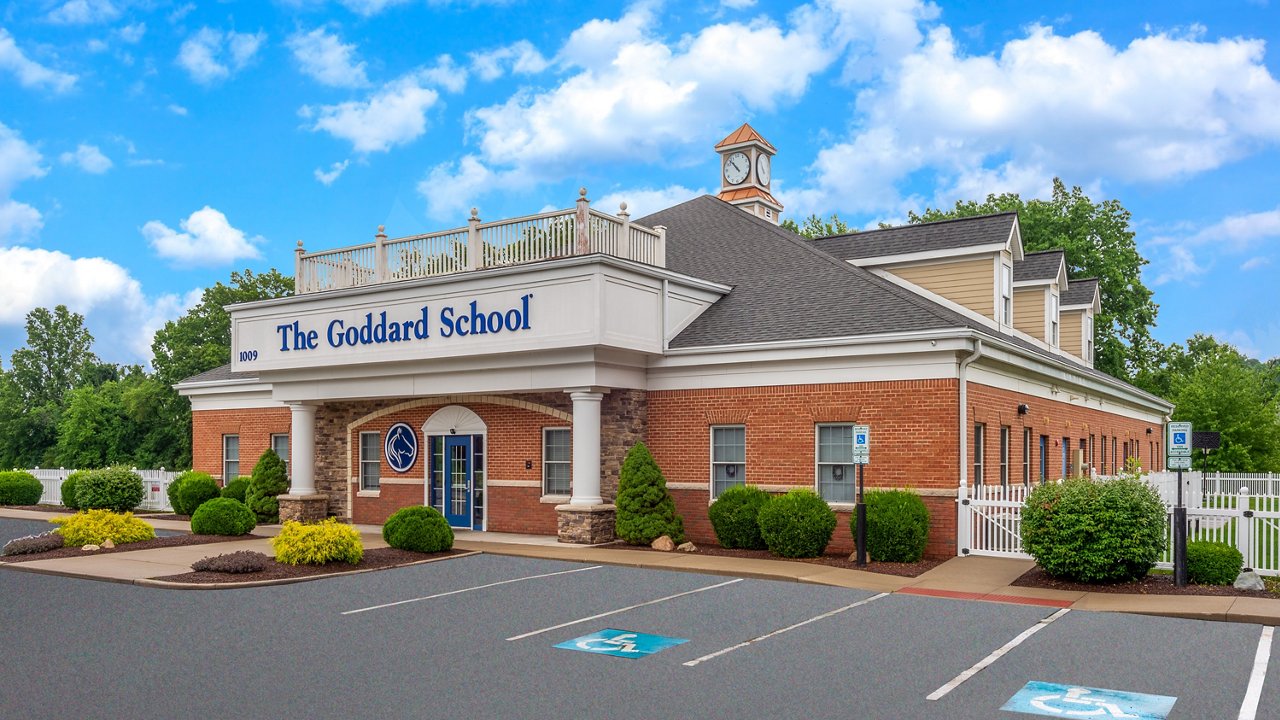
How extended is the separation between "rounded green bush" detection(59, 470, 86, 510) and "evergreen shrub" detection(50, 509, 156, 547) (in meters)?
11.0

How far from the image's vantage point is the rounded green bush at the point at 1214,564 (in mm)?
15570

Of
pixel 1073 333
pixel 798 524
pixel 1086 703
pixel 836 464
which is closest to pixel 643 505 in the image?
pixel 798 524

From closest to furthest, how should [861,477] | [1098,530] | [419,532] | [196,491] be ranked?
[1098,530] < [861,477] < [419,532] < [196,491]

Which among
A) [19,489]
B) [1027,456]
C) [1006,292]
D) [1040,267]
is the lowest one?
[19,489]

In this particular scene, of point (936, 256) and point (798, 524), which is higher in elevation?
point (936, 256)

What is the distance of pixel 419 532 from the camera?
20.0 metres

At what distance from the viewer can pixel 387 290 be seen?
24078 millimetres

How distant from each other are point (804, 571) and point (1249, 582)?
21.3 ft

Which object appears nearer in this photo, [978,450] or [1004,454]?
[978,450]

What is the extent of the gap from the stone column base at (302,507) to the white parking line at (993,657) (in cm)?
1874

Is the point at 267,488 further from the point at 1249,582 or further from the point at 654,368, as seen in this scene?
the point at 1249,582

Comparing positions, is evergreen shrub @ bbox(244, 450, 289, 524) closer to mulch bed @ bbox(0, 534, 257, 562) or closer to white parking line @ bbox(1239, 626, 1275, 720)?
mulch bed @ bbox(0, 534, 257, 562)

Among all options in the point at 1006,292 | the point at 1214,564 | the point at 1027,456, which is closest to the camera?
the point at 1214,564

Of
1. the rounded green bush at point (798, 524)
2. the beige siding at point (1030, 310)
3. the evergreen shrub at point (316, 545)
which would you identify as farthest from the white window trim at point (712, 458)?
the beige siding at point (1030, 310)
